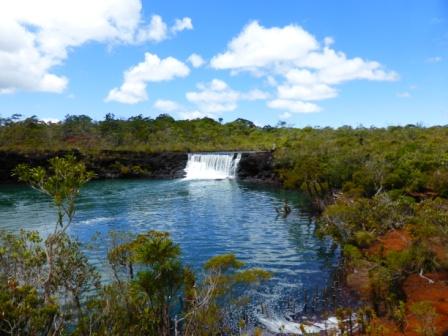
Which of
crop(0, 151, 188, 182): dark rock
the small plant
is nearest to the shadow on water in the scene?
the small plant

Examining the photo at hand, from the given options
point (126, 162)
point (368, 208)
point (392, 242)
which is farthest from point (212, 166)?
point (392, 242)

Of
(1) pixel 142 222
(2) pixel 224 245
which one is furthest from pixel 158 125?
(2) pixel 224 245

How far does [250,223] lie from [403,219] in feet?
41.8

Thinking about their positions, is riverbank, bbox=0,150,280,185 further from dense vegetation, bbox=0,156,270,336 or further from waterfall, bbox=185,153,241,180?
dense vegetation, bbox=0,156,270,336

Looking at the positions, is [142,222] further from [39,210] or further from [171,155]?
[171,155]

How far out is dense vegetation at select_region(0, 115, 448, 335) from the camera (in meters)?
16.0

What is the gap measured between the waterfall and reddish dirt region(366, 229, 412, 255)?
4336 centimetres

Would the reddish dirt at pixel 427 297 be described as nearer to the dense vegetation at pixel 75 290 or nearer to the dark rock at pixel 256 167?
the dense vegetation at pixel 75 290

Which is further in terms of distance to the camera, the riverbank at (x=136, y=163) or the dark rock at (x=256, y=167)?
the riverbank at (x=136, y=163)

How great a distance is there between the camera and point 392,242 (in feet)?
89.4

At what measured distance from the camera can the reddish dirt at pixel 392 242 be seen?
25562 millimetres

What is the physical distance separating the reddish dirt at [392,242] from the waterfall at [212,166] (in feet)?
142

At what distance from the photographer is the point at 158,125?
105 meters

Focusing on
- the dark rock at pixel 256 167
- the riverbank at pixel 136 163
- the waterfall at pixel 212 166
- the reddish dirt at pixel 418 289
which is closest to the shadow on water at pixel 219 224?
the reddish dirt at pixel 418 289
